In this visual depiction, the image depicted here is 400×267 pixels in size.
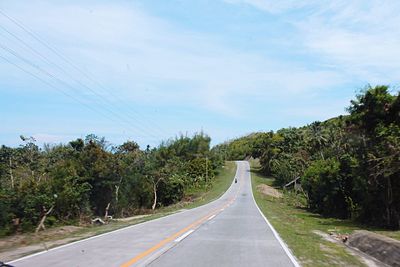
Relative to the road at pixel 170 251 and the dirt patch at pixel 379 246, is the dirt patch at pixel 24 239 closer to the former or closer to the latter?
the road at pixel 170 251

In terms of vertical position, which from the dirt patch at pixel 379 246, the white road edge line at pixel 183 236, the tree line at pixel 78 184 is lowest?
the dirt patch at pixel 379 246

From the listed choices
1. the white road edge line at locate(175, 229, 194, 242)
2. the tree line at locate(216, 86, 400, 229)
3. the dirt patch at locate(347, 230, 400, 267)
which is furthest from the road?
the tree line at locate(216, 86, 400, 229)

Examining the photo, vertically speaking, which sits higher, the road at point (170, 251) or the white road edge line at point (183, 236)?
the white road edge line at point (183, 236)

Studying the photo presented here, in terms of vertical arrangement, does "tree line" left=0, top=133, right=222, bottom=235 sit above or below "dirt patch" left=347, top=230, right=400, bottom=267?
above

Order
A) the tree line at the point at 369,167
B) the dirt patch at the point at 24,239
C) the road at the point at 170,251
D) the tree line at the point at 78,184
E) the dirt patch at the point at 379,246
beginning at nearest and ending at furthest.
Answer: the road at the point at 170,251, the dirt patch at the point at 379,246, the dirt patch at the point at 24,239, the tree line at the point at 369,167, the tree line at the point at 78,184

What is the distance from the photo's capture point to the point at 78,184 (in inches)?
1875

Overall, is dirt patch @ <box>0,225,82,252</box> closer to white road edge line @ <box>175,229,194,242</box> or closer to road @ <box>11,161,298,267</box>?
road @ <box>11,161,298,267</box>

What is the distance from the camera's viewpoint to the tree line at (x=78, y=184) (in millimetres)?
35125

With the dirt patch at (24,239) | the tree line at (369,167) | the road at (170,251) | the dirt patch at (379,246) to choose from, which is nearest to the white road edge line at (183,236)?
the road at (170,251)

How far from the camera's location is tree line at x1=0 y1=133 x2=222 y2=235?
35125 millimetres

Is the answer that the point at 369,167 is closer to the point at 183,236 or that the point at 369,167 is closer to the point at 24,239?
the point at 183,236

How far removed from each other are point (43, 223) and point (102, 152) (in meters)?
18.7

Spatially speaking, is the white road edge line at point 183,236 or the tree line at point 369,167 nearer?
the white road edge line at point 183,236

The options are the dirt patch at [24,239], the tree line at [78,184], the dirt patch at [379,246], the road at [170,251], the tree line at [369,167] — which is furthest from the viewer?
the tree line at [78,184]
